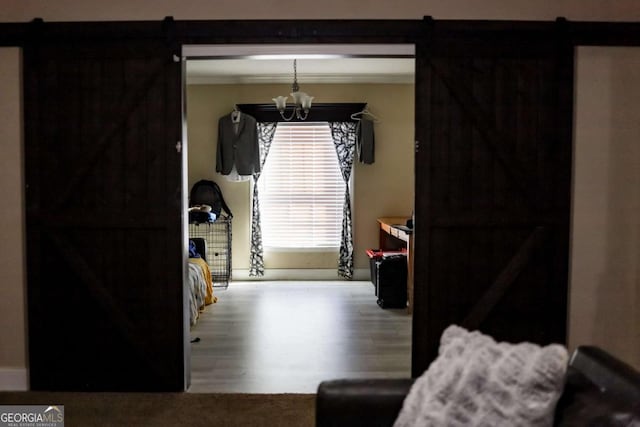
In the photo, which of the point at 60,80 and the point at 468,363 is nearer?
the point at 468,363

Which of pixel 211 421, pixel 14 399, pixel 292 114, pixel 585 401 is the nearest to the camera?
pixel 585 401

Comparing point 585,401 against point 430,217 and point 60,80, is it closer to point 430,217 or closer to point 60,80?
point 430,217

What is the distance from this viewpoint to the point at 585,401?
1414mm

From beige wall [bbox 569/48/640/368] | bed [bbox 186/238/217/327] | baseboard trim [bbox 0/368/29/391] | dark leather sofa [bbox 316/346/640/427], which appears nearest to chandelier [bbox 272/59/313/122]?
bed [bbox 186/238/217/327]

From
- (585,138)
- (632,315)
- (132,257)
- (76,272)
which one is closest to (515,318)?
(632,315)

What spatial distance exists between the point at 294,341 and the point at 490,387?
10.4ft

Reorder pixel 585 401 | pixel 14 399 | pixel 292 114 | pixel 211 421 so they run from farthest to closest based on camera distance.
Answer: pixel 292 114
pixel 14 399
pixel 211 421
pixel 585 401

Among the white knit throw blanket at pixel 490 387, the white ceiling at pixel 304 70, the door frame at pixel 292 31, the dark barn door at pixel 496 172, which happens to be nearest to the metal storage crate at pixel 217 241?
the white ceiling at pixel 304 70

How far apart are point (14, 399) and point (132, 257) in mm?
1071

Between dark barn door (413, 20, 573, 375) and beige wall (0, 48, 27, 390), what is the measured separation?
247cm

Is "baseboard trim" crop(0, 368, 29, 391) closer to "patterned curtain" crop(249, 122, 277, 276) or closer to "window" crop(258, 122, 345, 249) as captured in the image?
"patterned curtain" crop(249, 122, 277, 276)

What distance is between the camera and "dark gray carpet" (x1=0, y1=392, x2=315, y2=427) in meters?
2.93

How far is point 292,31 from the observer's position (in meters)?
3.25

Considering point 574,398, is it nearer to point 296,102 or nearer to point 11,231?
point 11,231
